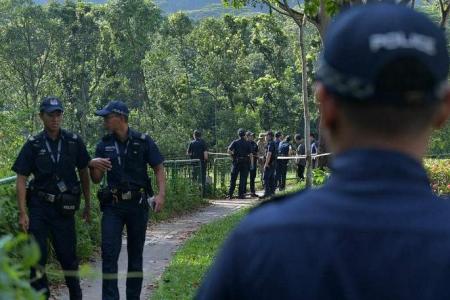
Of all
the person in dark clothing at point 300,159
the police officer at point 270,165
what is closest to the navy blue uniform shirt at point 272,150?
the police officer at point 270,165

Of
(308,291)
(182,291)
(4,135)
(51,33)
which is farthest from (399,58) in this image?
→ (51,33)

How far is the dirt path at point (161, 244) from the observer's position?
941cm

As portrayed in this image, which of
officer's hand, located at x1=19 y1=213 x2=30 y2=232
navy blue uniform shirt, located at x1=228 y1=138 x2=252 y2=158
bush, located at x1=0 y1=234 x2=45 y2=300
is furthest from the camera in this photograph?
navy blue uniform shirt, located at x1=228 y1=138 x2=252 y2=158

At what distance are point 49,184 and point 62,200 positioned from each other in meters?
0.16

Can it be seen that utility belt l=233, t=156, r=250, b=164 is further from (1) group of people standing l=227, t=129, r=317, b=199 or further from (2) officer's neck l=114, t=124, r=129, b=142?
(2) officer's neck l=114, t=124, r=129, b=142

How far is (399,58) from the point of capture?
1.76 meters

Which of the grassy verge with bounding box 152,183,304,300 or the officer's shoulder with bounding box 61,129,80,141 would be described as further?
the grassy verge with bounding box 152,183,304,300

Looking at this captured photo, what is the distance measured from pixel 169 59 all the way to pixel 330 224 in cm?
4507

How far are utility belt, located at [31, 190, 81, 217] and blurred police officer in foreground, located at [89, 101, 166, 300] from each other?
12.1 inches

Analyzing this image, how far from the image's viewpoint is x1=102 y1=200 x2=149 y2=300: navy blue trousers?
7.48 meters

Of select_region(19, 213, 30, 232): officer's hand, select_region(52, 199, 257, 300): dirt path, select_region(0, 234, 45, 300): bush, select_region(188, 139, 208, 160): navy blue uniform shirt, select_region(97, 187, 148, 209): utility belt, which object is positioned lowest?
select_region(52, 199, 257, 300): dirt path

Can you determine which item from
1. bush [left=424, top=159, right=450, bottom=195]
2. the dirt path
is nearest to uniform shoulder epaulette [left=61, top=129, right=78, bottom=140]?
the dirt path

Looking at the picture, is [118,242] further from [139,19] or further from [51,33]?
[51,33]

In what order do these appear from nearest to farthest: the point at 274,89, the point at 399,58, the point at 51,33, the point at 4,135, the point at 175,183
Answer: the point at 399,58 < the point at 4,135 < the point at 175,183 < the point at 274,89 < the point at 51,33
